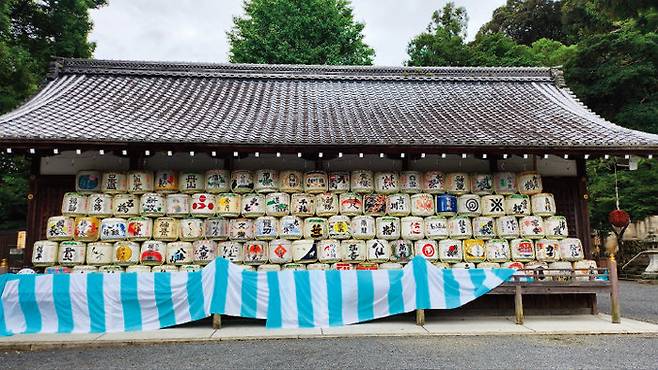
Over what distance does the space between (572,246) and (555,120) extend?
336 centimetres

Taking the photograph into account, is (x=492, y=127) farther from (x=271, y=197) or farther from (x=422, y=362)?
(x=422, y=362)

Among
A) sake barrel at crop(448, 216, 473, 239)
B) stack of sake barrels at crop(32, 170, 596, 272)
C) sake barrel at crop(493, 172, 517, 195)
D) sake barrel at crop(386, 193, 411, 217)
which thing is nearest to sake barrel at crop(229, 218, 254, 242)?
stack of sake barrels at crop(32, 170, 596, 272)

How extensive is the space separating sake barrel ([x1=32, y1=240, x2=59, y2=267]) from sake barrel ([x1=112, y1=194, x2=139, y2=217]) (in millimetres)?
1360

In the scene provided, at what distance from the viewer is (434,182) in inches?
387

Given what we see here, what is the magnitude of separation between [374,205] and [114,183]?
18.9ft

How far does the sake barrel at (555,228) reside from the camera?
369 inches

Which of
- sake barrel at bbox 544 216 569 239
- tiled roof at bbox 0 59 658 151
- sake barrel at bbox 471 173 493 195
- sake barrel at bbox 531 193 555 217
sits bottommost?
sake barrel at bbox 544 216 569 239

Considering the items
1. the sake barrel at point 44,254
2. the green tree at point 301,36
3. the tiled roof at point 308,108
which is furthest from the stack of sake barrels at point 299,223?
the green tree at point 301,36

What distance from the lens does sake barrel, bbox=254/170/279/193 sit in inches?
376

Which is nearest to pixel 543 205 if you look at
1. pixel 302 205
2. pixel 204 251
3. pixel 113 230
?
pixel 302 205

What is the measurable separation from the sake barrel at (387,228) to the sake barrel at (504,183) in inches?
99.3

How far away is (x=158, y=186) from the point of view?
949cm

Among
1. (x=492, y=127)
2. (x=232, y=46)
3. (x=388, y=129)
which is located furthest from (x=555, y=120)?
(x=232, y=46)

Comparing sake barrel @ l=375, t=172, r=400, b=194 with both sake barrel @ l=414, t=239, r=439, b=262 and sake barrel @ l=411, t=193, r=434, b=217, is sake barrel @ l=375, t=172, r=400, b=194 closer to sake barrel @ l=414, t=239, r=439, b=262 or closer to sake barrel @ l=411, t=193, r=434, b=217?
sake barrel @ l=411, t=193, r=434, b=217
